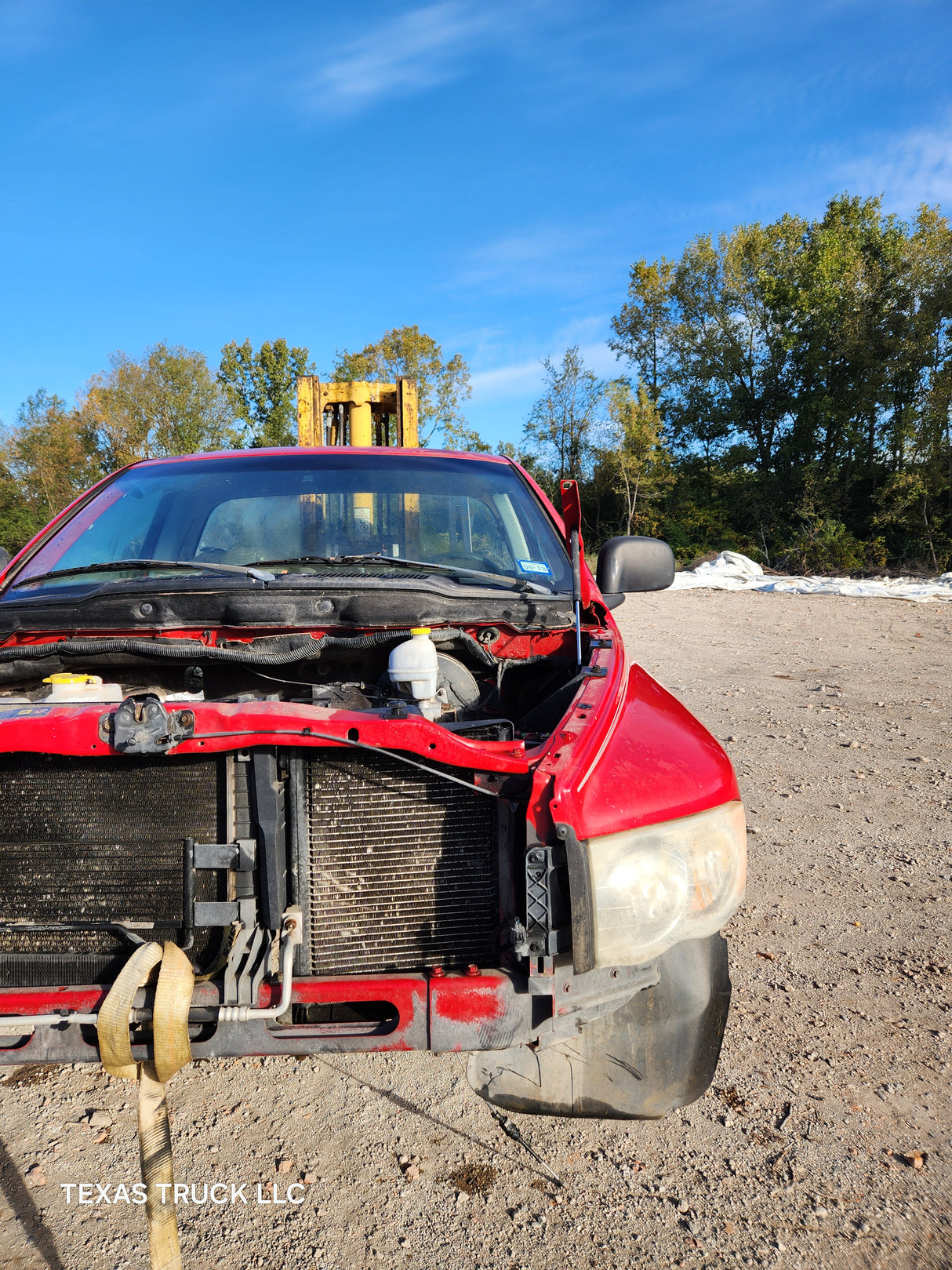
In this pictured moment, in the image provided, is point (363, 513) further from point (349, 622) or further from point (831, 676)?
point (831, 676)

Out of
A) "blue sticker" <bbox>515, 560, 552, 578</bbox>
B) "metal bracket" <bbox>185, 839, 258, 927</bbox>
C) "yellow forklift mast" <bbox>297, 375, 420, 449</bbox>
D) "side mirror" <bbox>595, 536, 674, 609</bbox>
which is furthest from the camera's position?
"yellow forklift mast" <bbox>297, 375, 420, 449</bbox>

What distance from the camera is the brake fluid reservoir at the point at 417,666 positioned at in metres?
2.03

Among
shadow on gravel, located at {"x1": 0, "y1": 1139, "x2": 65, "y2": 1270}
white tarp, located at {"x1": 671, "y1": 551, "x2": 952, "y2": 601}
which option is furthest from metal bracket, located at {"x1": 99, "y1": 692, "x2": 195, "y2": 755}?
white tarp, located at {"x1": 671, "y1": 551, "x2": 952, "y2": 601}

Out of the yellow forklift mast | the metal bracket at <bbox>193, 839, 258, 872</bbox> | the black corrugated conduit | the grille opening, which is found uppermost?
the yellow forklift mast

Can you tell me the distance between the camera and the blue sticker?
267cm

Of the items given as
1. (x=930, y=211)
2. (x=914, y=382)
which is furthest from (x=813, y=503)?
(x=930, y=211)

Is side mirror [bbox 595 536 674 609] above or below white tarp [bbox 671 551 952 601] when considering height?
above

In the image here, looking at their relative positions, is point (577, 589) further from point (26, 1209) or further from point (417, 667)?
point (26, 1209)

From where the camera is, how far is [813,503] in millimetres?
23406

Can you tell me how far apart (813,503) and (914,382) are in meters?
4.29

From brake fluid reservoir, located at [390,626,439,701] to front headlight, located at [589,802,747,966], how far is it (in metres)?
0.73

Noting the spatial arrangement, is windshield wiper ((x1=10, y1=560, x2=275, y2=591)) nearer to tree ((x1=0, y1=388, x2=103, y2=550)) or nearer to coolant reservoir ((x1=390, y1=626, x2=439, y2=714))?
coolant reservoir ((x1=390, y1=626, x2=439, y2=714))

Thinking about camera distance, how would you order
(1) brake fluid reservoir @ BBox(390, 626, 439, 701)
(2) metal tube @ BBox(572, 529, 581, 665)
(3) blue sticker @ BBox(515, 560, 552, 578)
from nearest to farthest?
(1) brake fluid reservoir @ BBox(390, 626, 439, 701) < (2) metal tube @ BBox(572, 529, 581, 665) < (3) blue sticker @ BBox(515, 560, 552, 578)

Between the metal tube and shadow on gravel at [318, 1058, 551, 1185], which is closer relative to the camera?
shadow on gravel at [318, 1058, 551, 1185]
